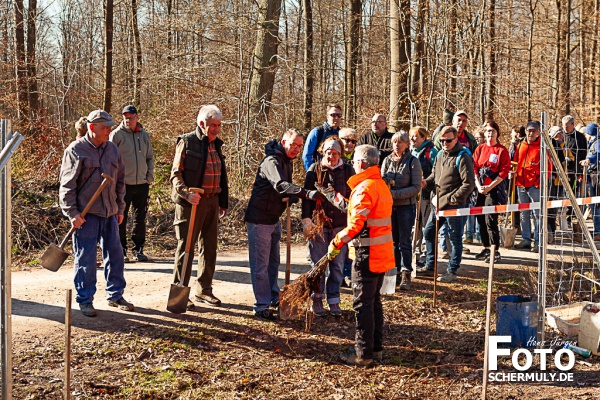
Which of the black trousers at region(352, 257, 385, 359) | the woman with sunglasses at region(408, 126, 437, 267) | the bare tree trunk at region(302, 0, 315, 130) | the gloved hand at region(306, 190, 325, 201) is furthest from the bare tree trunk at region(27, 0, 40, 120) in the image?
the black trousers at region(352, 257, 385, 359)

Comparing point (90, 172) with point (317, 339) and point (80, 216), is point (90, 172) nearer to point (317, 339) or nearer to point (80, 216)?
point (80, 216)

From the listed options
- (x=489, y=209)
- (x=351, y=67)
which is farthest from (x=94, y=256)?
(x=351, y=67)

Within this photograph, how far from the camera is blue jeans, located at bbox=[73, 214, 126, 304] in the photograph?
6621 millimetres

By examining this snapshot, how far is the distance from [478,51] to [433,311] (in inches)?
509

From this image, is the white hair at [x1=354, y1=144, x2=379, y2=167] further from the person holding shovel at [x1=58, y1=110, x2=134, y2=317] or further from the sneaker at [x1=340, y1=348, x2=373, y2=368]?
the person holding shovel at [x1=58, y1=110, x2=134, y2=317]

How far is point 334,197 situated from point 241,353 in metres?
2.00

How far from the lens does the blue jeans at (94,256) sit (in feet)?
21.7

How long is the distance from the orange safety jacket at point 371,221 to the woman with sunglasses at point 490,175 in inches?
187

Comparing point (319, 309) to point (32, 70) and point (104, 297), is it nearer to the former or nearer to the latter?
point (104, 297)

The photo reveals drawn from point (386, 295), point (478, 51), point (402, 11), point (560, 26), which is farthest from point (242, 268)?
point (560, 26)

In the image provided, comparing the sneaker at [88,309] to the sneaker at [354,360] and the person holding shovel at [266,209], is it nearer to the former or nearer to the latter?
the person holding shovel at [266,209]

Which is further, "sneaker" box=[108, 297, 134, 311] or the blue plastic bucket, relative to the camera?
"sneaker" box=[108, 297, 134, 311]

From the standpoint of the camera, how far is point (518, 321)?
21.0 ft

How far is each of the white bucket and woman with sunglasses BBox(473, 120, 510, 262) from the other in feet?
12.3
